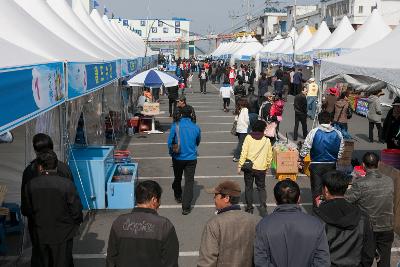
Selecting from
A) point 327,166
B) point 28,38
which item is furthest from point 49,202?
point 327,166

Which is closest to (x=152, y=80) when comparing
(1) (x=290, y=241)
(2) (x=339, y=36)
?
(1) (x=290, y=241)

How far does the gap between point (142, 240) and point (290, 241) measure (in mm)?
1123

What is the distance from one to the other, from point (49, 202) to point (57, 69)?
6.55ft

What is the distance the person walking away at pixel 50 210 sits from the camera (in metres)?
4.79

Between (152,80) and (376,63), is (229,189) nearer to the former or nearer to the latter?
(376,63)

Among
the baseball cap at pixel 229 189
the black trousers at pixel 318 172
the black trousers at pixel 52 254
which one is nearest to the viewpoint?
the baseball cap at pixel 229 189

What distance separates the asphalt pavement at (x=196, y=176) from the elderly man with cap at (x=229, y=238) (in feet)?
7.35

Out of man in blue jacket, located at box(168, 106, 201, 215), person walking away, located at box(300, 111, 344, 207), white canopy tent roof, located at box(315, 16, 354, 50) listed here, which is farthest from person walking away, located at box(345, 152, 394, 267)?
white canopy tent roof, located at box(315, 16, 354, 50)

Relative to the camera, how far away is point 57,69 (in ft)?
19.8

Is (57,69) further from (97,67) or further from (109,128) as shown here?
(109,128)

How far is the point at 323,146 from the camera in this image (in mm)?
7383

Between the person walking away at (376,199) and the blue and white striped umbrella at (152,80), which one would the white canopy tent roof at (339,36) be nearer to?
the blue and white striped umbrella at (152,80)

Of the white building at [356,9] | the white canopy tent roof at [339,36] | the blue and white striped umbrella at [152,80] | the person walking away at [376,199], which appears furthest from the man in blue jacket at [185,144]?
the white building at [356,9]

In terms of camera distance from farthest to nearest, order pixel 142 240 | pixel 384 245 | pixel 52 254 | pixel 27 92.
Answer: pixel 384 245 → pixel 52 254 → pixel 27 92 → pixel 142 240
